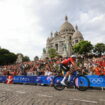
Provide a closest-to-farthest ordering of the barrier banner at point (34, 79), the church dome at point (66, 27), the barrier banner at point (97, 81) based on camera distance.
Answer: the barrier banner at point (97, 81) < the barrier banner at point (34, 79) < the church dome at point (66, 27)

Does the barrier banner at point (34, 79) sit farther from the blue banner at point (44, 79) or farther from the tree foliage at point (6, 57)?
the tree foliage at point (6, 57)

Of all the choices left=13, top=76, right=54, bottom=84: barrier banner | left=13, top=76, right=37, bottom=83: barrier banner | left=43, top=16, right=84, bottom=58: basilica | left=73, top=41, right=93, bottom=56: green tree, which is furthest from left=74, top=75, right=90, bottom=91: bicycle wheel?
left=43, top=16, right=84, bottom=58: basilica

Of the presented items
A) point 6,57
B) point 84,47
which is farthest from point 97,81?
point 6,57

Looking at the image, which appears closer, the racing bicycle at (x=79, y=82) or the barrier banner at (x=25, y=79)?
the racing bicycle at (x=79, y=82)

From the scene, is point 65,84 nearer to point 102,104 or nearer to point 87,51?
point 102,104

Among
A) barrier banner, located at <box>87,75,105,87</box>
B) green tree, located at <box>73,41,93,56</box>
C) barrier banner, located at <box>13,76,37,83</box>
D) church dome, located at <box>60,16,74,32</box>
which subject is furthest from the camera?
church dome, located at <box>60,16,74,32</box>

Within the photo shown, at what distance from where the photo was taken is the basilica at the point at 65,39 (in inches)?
5196

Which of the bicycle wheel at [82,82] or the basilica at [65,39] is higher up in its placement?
the basilica at [65,39]

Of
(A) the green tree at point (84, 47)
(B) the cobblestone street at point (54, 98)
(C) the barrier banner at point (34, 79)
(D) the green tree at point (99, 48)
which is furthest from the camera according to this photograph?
(D) the green tree at point (99, 48)

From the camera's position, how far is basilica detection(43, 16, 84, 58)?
131975 millimetres

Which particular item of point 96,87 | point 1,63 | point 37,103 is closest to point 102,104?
point 37,103

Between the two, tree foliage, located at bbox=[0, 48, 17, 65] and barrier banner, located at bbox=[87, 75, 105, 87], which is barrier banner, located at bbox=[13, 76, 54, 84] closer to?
barrier banner, located at bbox=[87, 75, 105, 87]

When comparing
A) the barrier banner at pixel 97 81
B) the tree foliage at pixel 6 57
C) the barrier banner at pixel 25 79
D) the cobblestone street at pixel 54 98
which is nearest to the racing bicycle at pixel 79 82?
the cobblestone street at pixel 54 98

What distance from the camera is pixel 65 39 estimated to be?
449ft
